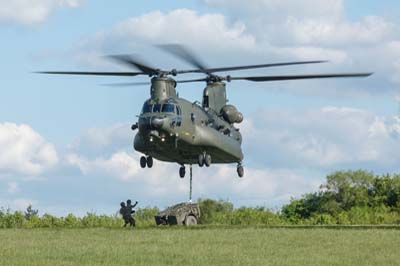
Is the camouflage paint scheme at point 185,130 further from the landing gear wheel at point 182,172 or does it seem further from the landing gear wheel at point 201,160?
the landing gear wheel at point 182,172

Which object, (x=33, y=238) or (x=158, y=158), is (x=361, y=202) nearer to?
(x=158, y=158)

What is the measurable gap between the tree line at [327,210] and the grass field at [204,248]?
2059cm

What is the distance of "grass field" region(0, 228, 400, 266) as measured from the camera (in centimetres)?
2917

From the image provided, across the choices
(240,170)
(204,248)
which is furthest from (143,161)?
(204,248)

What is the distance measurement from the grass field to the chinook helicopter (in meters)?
10.5

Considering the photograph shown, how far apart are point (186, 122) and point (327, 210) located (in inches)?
1278

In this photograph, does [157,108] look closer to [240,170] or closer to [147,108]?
[147,108]

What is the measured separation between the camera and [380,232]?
134 ft

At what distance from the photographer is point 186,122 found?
5278 centimetres

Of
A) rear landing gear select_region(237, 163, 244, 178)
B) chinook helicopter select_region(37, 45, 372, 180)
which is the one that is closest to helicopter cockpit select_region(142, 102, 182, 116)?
chinook helicopter select_region(37, 45, 372, 180)

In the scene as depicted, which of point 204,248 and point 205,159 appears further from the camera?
point 205,159

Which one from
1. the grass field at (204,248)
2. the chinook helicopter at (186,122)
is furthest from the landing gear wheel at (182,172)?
the grass field at (204,248)

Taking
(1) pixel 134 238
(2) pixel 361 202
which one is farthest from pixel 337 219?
(1) pixel 134 238

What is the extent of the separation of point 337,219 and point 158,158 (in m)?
18.5
